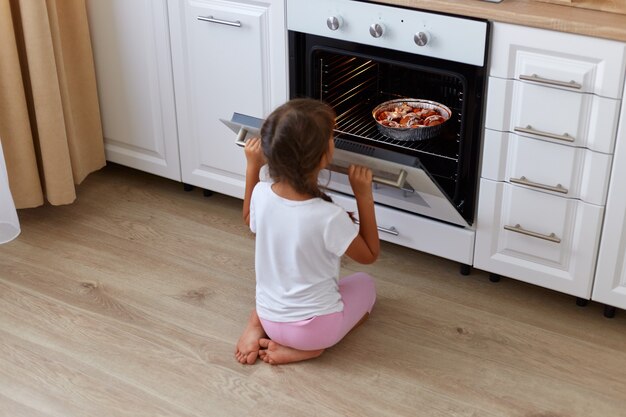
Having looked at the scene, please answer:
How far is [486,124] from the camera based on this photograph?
7.66 feet

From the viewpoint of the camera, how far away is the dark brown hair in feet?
6.73

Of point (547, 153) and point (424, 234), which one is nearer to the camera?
point (547, 153)

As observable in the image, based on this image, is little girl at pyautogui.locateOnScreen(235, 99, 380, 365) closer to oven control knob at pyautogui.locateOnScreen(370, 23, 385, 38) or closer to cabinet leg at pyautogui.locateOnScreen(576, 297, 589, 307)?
oven control knob at pyautogui.locateOnScreen(370, 23, 385, 38)

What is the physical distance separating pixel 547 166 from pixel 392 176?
393mm

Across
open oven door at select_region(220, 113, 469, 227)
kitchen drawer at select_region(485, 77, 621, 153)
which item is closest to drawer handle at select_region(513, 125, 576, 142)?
kitchen drawer at select_region(485, 77, 621, 153)

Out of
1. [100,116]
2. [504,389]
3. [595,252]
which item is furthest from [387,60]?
[100,116]

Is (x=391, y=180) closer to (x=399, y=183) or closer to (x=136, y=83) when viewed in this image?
(x=399, y=183)

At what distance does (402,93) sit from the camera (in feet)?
8.70

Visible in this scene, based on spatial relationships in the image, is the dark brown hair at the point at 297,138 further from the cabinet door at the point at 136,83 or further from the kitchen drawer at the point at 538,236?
the cabinet door at the point at 136,83

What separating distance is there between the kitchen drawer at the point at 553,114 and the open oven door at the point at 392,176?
241 millimetres

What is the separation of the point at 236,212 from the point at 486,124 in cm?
98

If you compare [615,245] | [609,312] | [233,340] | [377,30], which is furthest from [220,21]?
[609,312]

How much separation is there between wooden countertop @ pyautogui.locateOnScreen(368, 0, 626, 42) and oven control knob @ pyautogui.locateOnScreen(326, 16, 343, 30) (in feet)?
0.55

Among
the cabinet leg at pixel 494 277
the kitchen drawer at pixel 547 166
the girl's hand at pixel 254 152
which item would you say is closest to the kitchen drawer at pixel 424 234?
the cabinet leg at pixel 494 277
